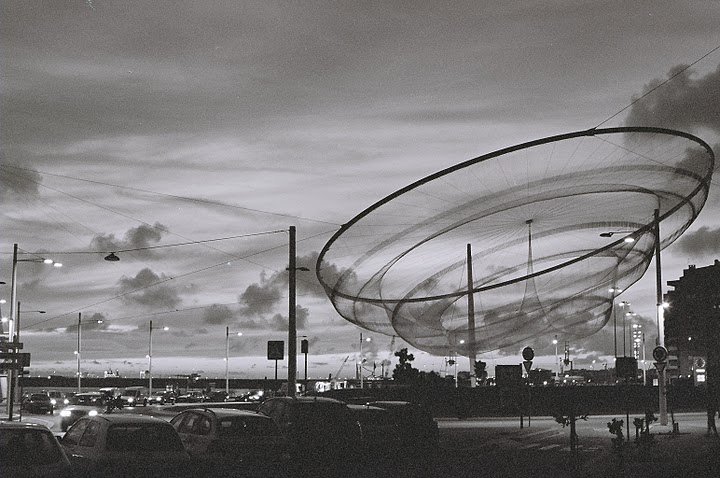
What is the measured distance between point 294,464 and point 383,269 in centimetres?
2099

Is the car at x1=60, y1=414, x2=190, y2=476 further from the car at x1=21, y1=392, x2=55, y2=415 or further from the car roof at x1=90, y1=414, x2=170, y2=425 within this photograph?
the car at x1=21, y1=392, x2=55, y2=415

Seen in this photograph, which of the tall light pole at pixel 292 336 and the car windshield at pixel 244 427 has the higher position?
the tall light pole at pixel 292 336


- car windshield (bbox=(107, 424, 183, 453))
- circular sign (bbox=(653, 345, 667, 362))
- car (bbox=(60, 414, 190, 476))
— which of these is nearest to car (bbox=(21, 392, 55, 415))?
circular sign (bbox=(653, 345, 667, 362))

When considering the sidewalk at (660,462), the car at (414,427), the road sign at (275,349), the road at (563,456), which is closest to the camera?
the sidewalk at (660,462)

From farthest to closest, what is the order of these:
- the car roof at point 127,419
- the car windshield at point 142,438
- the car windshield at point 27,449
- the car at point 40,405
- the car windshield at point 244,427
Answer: the car at point 40,405 < the car windshield at point 244,427 < the car roof at point 127,419 < the car windshield at point 142,438 < the car windshield at point 27,449

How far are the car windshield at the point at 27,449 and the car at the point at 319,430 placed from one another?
30.7ft

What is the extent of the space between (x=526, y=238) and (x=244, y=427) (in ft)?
85.3

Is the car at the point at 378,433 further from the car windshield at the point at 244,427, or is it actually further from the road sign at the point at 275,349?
the road sign at the point at 275,349

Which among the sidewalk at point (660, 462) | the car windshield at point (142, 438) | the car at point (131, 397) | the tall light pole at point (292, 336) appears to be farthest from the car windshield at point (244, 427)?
the car at point (131, 397)

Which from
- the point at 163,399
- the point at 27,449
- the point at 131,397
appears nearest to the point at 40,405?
the point at 131,397

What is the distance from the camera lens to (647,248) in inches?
1710

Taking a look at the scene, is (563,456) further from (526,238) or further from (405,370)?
(405,370)

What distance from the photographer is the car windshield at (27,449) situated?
13078 millimetres

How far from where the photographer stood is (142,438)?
613 inches
